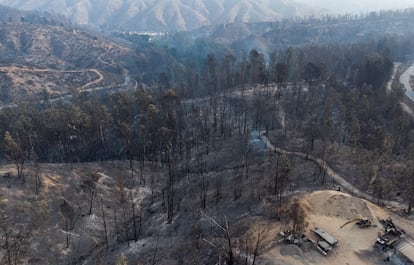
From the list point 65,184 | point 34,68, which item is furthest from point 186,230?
point 34,68

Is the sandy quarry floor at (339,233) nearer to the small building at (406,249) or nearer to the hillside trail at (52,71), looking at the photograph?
the small building at (406,249)

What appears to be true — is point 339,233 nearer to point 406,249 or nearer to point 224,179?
point 406,249

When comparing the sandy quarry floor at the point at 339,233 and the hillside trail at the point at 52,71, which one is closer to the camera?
the sandy quarry floor at the point at 339,233

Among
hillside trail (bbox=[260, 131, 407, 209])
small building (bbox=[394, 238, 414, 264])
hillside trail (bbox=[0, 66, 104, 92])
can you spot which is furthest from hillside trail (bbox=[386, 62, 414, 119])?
hillside trail (bbox=[0, 66, 104, 92])

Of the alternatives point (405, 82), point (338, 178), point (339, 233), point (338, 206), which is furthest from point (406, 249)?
point (405, 82)

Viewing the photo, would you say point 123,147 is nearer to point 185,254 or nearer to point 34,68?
point 185,254

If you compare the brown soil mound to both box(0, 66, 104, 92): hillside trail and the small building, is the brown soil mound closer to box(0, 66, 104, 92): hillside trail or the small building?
the small building

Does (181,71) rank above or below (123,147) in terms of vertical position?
above

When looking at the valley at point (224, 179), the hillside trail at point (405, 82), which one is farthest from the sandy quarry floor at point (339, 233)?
the hillside trail at point (405, 82)
